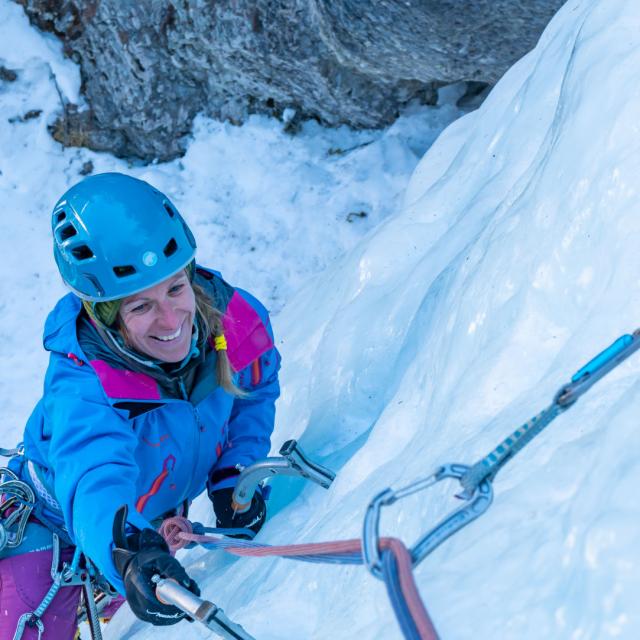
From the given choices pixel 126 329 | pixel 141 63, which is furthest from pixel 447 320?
pixel 141 63

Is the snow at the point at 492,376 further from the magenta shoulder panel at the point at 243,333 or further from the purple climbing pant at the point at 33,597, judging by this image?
the magenta shoulder panel at the point at 243,333

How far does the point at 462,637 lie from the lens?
4.02 feet

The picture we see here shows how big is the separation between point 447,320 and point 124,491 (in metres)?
1.07

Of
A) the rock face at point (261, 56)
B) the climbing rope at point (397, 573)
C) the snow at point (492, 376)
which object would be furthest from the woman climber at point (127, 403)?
the rock face at point (261, 56)

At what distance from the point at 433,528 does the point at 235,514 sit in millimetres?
1814

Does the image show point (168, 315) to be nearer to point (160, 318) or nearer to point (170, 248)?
point (160, 318)

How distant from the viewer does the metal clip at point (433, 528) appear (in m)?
1.21

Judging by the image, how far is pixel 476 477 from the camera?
51.2 inches

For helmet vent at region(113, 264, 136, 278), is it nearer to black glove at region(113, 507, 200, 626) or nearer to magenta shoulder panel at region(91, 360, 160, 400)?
magenta shoulder panel at region(91, 360, 160, 400)

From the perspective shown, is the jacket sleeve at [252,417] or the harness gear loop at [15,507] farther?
the jacket sleeve at [252,417]

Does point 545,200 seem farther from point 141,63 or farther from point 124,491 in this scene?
point 141,63

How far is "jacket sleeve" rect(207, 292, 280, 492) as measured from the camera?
10.2ft

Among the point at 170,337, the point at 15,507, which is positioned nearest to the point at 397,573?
the point at 170,337

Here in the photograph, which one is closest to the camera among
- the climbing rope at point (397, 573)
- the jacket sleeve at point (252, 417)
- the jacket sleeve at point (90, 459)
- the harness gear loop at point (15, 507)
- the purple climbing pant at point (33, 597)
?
the climbing rope at point (397, 573)
